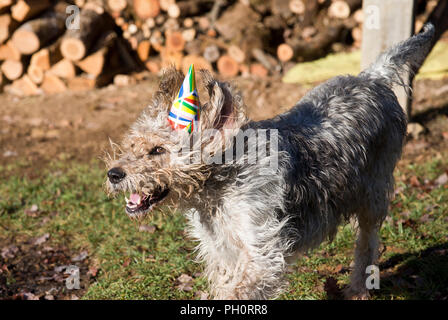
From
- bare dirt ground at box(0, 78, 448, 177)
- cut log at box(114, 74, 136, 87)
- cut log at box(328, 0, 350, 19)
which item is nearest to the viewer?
bare dirt ground at box(0, 78, 448, 177)

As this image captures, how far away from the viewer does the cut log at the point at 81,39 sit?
33.5 ft

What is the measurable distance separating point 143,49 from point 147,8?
814 millimetres

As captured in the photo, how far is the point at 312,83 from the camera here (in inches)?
382

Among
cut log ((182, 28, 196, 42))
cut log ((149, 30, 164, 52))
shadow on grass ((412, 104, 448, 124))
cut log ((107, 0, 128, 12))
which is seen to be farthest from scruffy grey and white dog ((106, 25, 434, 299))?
cut log ((107, 0, 128, 12))

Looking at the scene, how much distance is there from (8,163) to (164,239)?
3567 millimetres

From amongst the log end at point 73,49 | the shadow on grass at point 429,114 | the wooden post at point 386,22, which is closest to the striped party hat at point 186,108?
the wooden post at point 386,22

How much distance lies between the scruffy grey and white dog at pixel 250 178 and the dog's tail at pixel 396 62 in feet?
1.47

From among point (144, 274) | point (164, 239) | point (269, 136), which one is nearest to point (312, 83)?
point (164, 239)

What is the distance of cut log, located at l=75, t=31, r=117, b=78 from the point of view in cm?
1041

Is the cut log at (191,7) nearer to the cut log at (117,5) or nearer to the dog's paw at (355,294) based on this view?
the cut log at (117,5)

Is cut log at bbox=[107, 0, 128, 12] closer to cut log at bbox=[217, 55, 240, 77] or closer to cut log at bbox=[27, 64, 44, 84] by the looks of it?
cut log at bbox=[27, 64, 44, 84]

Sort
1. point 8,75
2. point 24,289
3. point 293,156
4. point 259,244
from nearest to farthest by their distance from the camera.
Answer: point 259,244
point 293,156
point 24,289
point 8,75

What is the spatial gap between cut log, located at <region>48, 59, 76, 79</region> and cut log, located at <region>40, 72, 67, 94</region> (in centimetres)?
9
